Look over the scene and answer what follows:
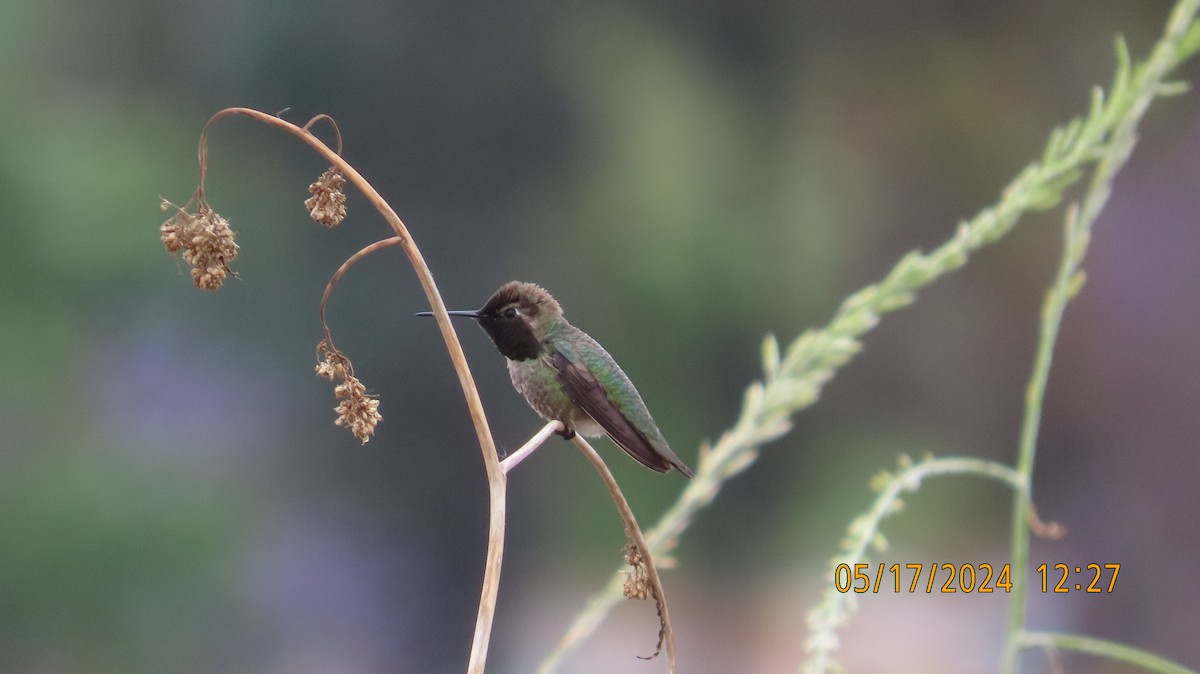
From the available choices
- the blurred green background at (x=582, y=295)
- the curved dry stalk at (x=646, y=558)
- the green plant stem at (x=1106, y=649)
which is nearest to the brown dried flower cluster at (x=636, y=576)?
the curved dry stalk at (x=646, y=558)

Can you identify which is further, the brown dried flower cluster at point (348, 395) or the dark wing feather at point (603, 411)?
the dark wing feather at point (603, 411)

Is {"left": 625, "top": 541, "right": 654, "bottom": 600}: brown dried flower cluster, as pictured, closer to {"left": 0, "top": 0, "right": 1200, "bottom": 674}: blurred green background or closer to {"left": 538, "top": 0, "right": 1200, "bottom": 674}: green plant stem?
{"left": 538, "top": 0, "right": 1200, "bottom": 674}: green plant stem

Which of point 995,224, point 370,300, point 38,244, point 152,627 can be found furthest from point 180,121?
point 995,224

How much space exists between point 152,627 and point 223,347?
0.69 m

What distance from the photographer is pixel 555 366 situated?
48cm

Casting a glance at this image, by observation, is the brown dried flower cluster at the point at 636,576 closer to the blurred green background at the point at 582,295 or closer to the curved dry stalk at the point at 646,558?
the curved dry stalk at the point at 646,558

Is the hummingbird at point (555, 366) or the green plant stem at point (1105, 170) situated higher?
the hummingbird at point (555, 366)

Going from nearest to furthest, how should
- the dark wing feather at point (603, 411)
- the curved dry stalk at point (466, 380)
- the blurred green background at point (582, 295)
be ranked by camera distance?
the curved dry stalk at point (466, 380) < the dark wing feather at point (603, 411) < the blurred green background at point (582, 295)

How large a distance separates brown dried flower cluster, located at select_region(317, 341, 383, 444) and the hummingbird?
148 millimetres

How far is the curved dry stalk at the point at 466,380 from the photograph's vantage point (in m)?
0.20

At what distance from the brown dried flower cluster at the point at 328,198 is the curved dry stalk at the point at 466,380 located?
0.06 ft

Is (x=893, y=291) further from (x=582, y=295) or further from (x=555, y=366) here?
(x=582, y=295)
